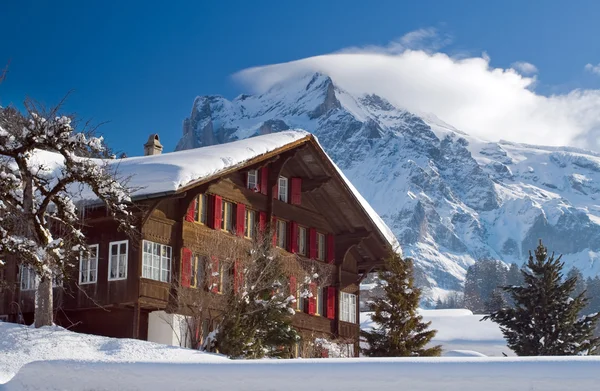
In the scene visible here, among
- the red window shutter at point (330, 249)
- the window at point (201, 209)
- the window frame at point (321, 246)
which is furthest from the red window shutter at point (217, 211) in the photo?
the red window shutter at point (330, 249)

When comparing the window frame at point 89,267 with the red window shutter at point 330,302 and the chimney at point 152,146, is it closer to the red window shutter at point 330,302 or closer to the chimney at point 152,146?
the chimney at point 152,146

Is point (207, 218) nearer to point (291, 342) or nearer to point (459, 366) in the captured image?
A: point (291, 342)

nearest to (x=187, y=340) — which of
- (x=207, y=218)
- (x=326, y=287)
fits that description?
(x=207, y=218)

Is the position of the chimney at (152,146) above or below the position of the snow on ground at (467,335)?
above

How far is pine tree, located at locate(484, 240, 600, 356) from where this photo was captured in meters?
33.9

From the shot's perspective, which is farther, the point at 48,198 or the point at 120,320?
the point at 120,320

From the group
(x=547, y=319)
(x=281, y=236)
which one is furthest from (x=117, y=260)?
(x=547, y=319)

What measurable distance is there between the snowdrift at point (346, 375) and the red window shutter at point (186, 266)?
14713 mm

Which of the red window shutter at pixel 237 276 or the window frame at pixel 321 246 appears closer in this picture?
the red window shutter at pixel 237 276

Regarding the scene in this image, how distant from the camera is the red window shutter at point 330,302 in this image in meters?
39.7

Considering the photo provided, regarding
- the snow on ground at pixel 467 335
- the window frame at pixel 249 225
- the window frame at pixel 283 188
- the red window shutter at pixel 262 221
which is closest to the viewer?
the window frame at pixel 249 225

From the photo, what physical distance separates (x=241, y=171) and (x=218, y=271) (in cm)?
544

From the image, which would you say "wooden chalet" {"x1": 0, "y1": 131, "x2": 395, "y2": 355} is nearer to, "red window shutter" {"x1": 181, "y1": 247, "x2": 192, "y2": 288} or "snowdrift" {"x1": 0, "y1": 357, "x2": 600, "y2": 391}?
"red window shutter" {"x1": 181, "y1": 247, "x2": 192, "y2": 288}

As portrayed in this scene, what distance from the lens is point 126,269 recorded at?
30.4 meters
